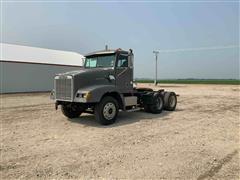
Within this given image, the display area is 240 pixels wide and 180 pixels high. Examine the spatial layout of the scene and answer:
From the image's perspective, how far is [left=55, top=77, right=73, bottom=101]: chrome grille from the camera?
9.94 metres

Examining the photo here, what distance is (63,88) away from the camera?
10.2 metres

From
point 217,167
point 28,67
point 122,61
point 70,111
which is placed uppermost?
point 28,67

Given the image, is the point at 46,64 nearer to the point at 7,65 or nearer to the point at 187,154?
the point at 7,65

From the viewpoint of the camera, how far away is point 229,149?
264 inches

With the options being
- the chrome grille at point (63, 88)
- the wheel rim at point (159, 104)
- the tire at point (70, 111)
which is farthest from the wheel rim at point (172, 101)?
the chrome grille at point (63, 88)

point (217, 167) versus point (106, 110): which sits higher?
point (106, 110)

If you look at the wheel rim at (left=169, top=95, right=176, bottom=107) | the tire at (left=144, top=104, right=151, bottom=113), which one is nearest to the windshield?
the tire at (left=144, top=104, right=151, bottom=113)

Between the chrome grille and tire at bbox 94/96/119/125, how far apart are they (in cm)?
110

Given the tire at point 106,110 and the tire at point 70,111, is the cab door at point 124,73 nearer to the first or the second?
the tire at point 106,110

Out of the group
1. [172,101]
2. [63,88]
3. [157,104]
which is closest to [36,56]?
[172,101]

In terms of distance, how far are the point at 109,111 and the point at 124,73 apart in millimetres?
1907

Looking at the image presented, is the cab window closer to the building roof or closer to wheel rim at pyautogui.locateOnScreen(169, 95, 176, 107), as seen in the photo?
wheel rim at pyautogui.locateOnScreen(169, 95, 176, 107)

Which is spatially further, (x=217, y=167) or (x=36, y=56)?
(x=36, y=56)

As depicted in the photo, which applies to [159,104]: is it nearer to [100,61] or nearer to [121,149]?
[100,61]
